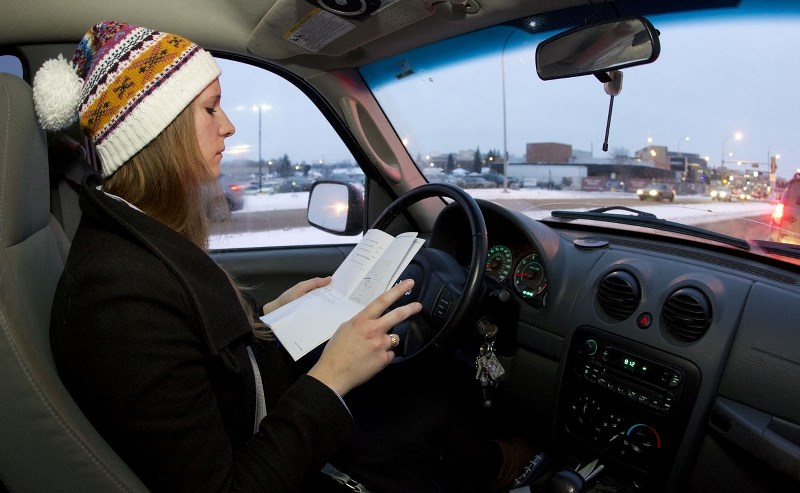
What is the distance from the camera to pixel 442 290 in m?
1.77

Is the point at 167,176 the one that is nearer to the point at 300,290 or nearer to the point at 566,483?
the point at 300,290

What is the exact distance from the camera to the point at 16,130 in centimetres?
109

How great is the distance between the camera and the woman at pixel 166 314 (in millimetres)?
941

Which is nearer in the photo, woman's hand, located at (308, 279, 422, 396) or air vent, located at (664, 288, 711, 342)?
woman's hand, located at (308, 279, 422, 396)

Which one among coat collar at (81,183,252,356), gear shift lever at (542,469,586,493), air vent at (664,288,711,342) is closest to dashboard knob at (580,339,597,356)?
air vent at (664,288,711,342)

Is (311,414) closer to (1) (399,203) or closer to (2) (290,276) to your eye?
(1) (399,203)

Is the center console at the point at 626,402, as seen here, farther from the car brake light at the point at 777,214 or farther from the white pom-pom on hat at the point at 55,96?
the white pom-pom on hat at the point at 55,96

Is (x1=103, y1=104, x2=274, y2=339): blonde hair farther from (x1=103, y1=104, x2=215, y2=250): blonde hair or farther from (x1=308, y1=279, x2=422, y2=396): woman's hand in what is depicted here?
(x1=308, y1=279, x2=422, y2=396): woman's hand

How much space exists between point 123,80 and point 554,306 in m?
1.57

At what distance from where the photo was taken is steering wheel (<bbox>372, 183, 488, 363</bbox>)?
1597 mm

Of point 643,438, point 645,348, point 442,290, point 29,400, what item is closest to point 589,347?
point 645,348

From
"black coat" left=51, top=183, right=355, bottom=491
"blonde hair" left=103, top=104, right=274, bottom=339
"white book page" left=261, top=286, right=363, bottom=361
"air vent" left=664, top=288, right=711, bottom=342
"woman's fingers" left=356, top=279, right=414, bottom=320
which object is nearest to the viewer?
"black coat" left=51, top=183, right=355, bottom=491

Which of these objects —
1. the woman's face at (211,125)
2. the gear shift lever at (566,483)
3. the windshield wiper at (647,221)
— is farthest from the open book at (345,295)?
the windshield wiper at (647,221)

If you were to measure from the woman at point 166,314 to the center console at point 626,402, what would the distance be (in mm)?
814
